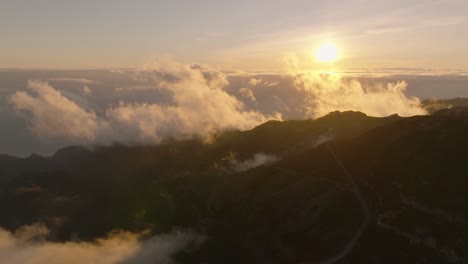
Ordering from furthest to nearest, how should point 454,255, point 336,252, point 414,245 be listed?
point 336,252 → point 414,245 → point 454,255

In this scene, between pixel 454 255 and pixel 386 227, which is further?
pixel 386 227

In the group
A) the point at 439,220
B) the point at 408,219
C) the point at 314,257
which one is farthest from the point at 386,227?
the point at 314,257

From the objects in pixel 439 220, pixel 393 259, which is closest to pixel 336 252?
pixel 393 259

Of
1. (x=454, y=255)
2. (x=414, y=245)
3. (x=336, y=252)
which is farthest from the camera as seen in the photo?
(x=336, y=252)

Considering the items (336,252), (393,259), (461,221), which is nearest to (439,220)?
(461,221)

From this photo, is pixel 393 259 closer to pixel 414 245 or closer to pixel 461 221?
pixel 414 245

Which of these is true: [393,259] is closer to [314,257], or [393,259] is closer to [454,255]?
[454,255]

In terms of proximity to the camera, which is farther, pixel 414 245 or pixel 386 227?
pixel 386 227

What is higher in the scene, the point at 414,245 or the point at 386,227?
the point at 386,227

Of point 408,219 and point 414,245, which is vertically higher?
point 408,219
